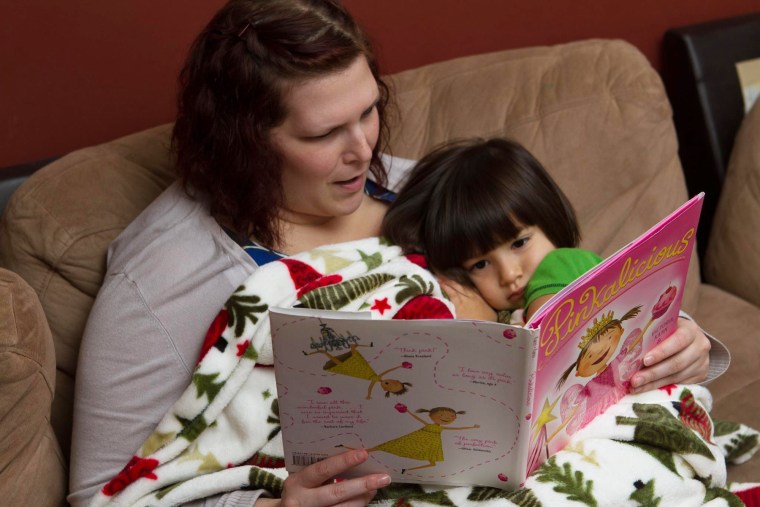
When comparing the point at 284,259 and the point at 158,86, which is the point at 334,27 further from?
the point at 158,86

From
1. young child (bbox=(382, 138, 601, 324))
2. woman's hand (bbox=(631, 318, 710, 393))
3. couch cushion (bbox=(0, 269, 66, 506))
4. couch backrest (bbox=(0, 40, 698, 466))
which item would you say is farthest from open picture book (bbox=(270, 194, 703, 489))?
couch backrest (bbox=(0, 40, 698, 466))

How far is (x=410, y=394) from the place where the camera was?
1.11 metres

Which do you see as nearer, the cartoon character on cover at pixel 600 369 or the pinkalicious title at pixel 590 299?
the pinkalicious title at pixel 590 299

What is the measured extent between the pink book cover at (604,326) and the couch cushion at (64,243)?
2.67 ft

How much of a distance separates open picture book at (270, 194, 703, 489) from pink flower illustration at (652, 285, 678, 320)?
Answer: 0.02 m

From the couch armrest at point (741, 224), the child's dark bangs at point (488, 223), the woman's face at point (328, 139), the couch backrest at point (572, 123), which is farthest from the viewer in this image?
the couch armrest at point (741, 224)

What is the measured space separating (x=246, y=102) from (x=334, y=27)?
179mm

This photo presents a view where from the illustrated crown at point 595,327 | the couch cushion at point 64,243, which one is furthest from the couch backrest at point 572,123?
the illustrated crown at point 595,327

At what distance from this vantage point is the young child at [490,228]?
5.05 feet

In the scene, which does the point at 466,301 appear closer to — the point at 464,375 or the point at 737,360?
the point at 464,375

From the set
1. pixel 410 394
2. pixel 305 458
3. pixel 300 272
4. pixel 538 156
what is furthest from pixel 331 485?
pixel 538 156

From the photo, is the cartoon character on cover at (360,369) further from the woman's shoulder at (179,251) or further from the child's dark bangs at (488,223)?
the child's dark bangs at (488,223)

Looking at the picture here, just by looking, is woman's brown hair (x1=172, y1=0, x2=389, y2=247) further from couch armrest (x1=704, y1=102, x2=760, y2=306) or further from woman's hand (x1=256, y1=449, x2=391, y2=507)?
couch armrest (x1=704, y1=102, x2=760, y2=306)

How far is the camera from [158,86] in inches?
78.3
